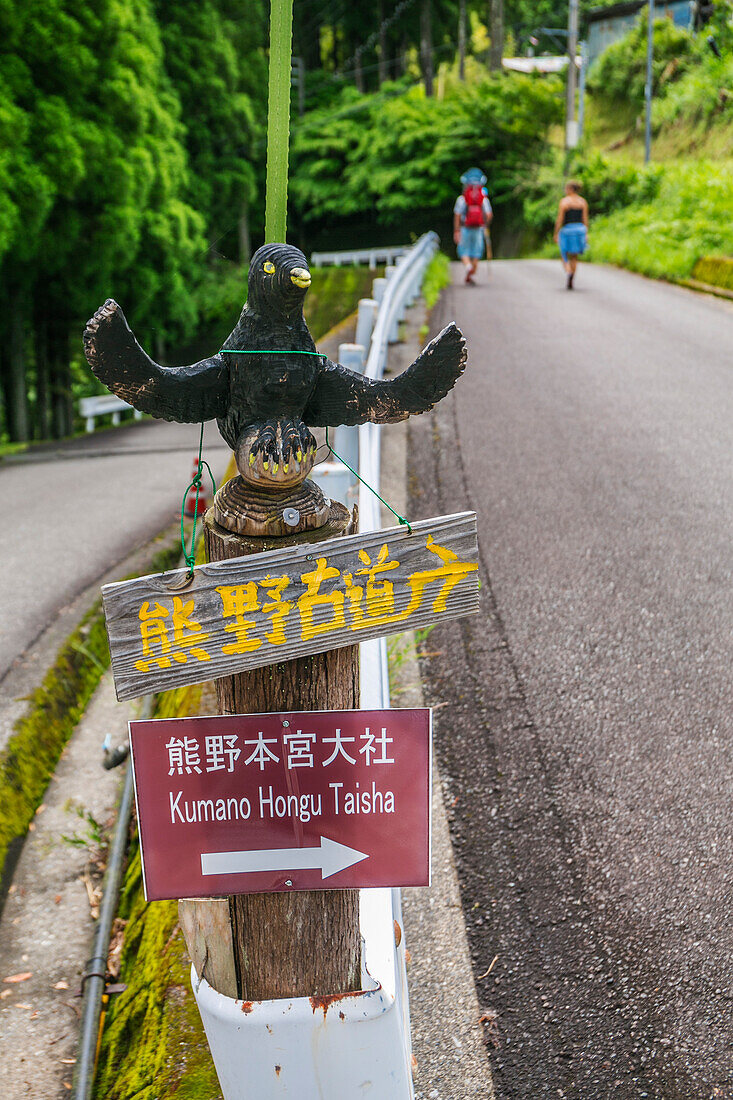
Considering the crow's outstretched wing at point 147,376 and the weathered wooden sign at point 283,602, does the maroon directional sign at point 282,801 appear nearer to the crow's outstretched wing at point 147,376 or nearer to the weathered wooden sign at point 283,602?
the weathered wooden sign at point 283,602

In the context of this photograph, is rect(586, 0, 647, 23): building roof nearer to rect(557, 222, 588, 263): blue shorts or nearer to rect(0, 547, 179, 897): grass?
rect(557, 222, 588, 263): blue shorts

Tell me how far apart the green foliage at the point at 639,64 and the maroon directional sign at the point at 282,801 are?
31.5 m

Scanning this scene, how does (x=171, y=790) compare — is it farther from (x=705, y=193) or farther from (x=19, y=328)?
(x=705, y=193)

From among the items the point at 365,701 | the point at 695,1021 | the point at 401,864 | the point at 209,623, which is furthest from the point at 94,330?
the point at 695,1021

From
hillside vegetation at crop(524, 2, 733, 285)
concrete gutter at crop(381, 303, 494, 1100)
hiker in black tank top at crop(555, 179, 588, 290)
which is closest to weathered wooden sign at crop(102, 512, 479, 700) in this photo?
concrete gutter at crop(381, 303, 494, 1100)

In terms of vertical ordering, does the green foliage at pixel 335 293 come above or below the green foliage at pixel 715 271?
below

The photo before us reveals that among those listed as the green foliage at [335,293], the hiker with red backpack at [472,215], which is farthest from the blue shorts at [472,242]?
the green foliage at [335,293]

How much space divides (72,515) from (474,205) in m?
9.22

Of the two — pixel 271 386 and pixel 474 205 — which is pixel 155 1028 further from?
pixel 474 205

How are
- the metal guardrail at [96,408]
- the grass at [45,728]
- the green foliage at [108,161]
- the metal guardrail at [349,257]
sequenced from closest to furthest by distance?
1. the grass at [45,728]
2. the green foliage at [108,161]
3. the metal guardrail at [96,408]
4. the metal guardrail at [349,257]

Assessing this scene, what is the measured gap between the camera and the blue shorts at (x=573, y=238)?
14.6 m

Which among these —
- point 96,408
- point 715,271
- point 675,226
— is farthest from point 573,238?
point 96,408

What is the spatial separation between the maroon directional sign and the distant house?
41.4 metres

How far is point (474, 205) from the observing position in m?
15.0
